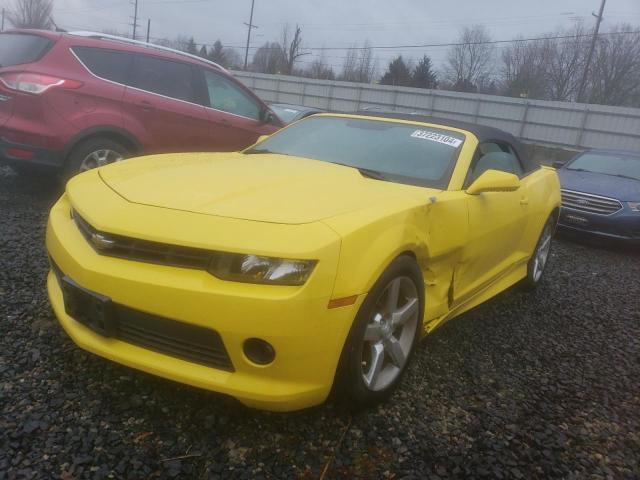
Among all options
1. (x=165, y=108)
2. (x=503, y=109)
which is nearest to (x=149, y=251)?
(x=165, y=108)

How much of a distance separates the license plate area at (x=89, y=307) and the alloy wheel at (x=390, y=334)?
100cm

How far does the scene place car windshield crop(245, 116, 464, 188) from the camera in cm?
316

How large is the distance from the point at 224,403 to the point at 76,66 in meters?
3.97

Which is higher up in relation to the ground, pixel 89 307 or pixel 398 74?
pixel 398 74

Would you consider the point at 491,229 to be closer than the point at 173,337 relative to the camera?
No

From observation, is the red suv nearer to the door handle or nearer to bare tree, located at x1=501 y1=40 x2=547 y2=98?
the door handle

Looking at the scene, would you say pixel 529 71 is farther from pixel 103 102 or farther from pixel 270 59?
pixel 103 102

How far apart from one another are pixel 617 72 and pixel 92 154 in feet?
150

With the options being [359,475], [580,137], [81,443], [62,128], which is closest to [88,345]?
[81,443]

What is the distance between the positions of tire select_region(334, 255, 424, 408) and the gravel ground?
0.45 ft

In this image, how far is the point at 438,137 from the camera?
3.48 metres

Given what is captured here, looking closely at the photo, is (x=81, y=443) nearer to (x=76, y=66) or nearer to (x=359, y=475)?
(x=359, y=475)

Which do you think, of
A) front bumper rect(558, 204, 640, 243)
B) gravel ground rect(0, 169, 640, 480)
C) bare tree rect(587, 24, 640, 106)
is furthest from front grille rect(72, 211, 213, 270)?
bare tree rect(587, 24, 640, 106)

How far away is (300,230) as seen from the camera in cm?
207
